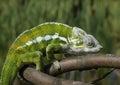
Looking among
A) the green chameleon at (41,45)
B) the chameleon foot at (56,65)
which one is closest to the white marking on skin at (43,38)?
the green chameleon at (41,45)

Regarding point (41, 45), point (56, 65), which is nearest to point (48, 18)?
point (41, 45)

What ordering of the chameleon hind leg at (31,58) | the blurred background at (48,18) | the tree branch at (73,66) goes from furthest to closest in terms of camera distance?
the blurred background at (48,18) < the chameleon hind leg at (31,58) < the tree branch at (73,66)

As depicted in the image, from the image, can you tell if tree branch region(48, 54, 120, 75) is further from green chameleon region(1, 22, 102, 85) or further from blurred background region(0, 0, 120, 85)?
blurred background region(0, 0, 120, 85)

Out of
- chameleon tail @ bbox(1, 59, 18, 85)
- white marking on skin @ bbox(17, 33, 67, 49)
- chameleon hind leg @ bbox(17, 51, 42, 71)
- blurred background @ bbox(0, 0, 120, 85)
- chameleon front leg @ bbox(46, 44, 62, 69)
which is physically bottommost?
chameleon tail @ bbox(1, 59, 18, 85)

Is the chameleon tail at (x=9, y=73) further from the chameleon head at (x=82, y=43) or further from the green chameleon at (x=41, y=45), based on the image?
the chameleon head at (x=82, y=43)

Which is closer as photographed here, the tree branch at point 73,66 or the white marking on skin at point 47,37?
the tree branch at point 73,66

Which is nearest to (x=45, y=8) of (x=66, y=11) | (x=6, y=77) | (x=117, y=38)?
(x=66, y=11)

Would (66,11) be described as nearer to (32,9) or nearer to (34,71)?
(32,9)

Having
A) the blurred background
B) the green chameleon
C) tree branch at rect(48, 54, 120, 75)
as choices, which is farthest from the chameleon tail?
the blurred background
